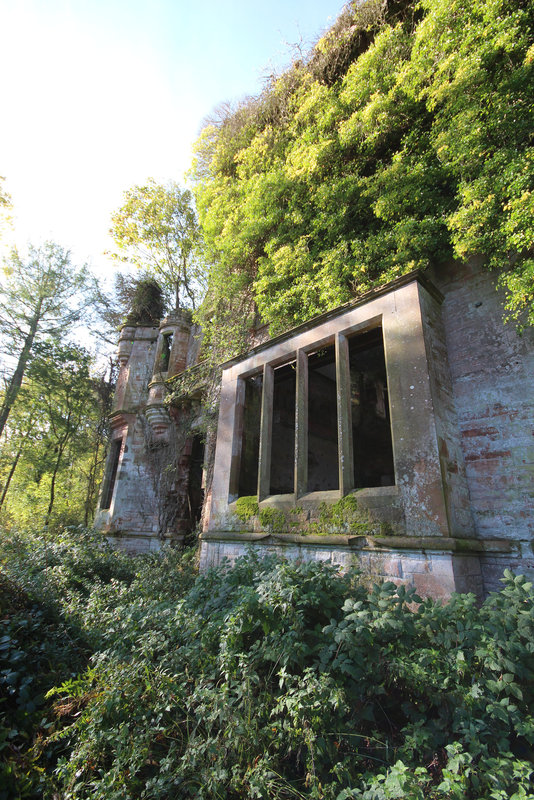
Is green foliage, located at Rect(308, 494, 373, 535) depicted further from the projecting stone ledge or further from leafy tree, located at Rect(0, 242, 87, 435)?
leafy tree, located at Rect(0, 242, 87, 435)

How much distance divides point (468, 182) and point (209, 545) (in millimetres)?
6305

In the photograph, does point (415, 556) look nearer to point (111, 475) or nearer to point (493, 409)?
point (493, 409)

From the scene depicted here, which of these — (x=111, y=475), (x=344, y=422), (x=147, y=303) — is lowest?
(x=344, y=422)

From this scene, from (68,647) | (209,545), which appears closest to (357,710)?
(68,647)

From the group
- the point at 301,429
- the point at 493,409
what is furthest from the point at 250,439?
the point at 493,409

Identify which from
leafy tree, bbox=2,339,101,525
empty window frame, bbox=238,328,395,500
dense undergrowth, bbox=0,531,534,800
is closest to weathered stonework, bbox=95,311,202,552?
leafy tree, bbox=2,339,101,525

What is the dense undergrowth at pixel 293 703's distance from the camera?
1.99 meters

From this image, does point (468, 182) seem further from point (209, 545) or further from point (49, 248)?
point (49, 248)

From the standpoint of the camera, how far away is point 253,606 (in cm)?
300

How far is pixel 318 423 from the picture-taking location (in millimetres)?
9039

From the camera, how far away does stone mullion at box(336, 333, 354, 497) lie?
15.9 ft

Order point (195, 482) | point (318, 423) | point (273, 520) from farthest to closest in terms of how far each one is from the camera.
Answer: point (195, 482) < point (318, 423) < point (273, 520)

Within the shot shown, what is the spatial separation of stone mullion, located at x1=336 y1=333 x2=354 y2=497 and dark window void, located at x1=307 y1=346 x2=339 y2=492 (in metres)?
2.99

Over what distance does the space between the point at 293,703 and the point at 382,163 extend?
21.9 ft
